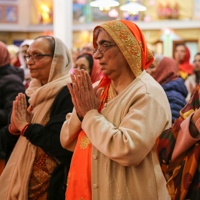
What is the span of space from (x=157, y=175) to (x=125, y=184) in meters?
0.19

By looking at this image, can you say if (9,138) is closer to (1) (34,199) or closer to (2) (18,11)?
(1) (34,199)

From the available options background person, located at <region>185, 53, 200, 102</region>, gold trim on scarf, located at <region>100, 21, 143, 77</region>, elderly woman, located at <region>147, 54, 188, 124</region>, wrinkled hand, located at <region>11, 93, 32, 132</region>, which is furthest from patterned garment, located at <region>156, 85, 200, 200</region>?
background person, located at <region>185, 53, 200, 102</region>

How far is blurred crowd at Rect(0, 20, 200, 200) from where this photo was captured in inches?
55.1

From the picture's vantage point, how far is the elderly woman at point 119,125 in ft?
5.15

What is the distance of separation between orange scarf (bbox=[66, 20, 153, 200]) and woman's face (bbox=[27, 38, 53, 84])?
2.82 ft

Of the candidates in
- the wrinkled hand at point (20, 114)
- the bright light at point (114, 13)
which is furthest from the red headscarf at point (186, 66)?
the bright light at point (114, 13)

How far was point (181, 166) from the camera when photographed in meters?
1.28

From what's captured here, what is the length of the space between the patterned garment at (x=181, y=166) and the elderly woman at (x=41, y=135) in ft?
3.45

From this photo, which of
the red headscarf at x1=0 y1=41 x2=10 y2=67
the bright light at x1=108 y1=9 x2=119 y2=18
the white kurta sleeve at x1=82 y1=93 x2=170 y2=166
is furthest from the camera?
the bright light at x1=108 y1=9 x2=119 y2=18

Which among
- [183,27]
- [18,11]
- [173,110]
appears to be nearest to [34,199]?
[173,110]

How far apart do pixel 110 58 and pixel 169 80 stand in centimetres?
188

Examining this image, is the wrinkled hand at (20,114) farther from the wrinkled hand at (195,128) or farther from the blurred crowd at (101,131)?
the wrinkled hand at (195,128)

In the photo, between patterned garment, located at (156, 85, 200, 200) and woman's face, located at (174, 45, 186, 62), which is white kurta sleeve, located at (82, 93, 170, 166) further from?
woman's face, located at (174, 45, 186, 62)

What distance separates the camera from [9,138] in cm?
251
